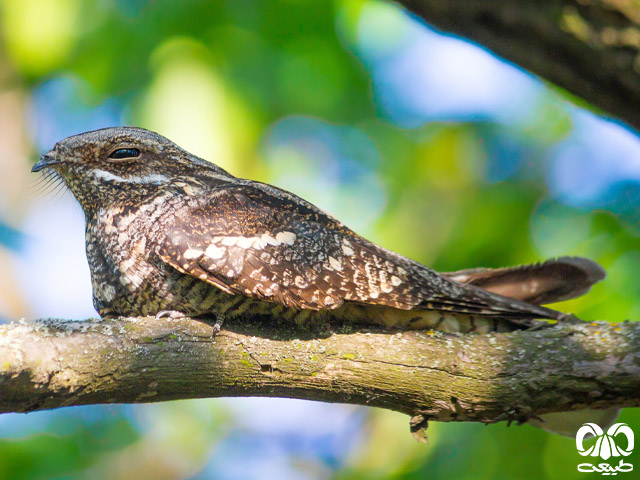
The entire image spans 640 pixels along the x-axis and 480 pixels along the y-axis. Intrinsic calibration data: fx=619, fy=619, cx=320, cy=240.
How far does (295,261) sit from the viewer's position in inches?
109

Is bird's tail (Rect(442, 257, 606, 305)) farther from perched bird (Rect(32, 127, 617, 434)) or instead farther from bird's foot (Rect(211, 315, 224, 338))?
bird's foot (Rect(211, 315, 224, 338))

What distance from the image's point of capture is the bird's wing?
263 centimetres

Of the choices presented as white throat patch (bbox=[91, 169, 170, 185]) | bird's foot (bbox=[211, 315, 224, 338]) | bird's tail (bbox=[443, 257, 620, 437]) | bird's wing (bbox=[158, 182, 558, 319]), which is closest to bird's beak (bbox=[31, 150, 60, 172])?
white throat patch (bbox=[91, 169, 170, 185])

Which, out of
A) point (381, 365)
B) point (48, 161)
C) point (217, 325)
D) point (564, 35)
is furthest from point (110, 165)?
point (564, 35)

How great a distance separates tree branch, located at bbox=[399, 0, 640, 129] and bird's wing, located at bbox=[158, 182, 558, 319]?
1128 millimetres

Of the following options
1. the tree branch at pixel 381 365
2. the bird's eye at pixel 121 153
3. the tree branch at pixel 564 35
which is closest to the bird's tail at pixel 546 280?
the tree branch at pixel 381 365

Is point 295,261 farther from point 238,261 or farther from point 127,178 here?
point 127,178

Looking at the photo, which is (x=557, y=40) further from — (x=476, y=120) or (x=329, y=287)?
(x=476, y=120)

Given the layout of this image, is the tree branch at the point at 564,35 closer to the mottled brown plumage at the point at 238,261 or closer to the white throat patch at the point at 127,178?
the mottled brown plumage at the point at 238,261

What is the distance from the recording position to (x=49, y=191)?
3492 mm

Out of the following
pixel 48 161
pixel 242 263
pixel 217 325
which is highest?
pixel 48 161

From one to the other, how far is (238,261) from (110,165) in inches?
38.3

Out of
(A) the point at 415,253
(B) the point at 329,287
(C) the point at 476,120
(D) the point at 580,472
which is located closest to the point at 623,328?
(B) the point at 329,287

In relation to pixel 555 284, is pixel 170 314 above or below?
below
